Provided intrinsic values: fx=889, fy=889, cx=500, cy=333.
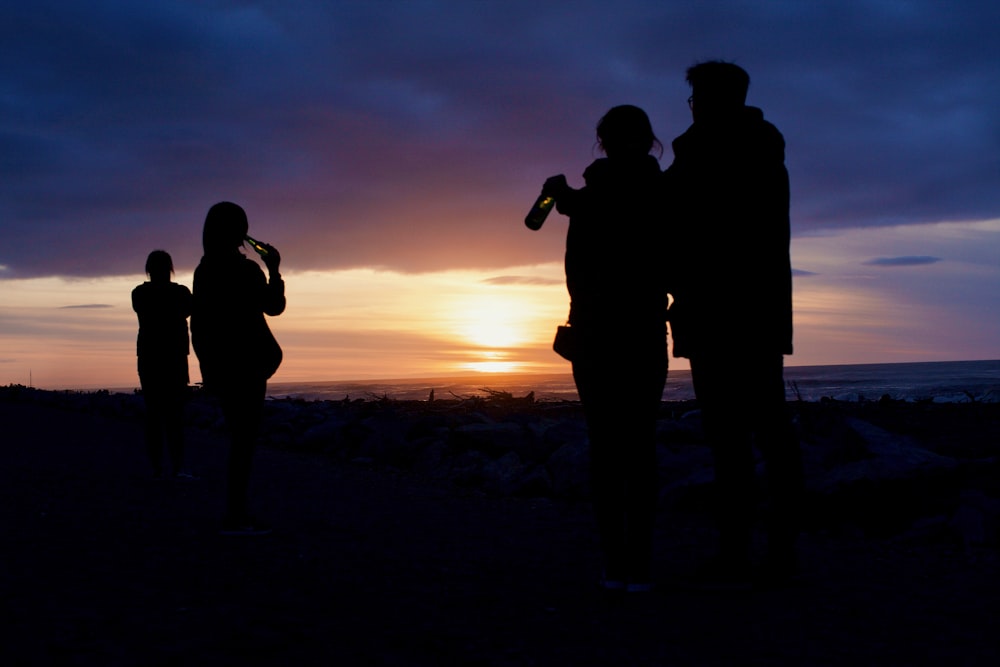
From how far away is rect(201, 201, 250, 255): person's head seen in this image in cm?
573

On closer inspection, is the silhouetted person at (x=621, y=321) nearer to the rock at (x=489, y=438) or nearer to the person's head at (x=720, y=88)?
the person's head at (x=720, y=88)

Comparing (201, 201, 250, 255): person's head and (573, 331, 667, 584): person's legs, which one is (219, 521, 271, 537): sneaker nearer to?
(201, 201, 250, 255): person's head

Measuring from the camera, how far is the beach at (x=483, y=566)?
10.6 ft

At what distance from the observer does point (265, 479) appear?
8.93m

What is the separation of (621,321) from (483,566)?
5.42 ft

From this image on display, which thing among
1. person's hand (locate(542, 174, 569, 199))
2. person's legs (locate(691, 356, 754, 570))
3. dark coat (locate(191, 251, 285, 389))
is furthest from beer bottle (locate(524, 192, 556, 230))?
dark coat (locate(191, 251, 285, 389))

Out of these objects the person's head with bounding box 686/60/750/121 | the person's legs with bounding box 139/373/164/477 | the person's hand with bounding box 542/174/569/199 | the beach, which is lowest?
the beach

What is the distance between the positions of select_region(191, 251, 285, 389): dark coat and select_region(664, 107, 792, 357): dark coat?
282 centimetres

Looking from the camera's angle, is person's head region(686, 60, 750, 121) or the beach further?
person's head region(686, 60, 750, 121)

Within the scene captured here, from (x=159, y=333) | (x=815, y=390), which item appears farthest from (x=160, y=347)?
(x=815, y=390)

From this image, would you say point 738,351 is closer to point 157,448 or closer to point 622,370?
point 622,370

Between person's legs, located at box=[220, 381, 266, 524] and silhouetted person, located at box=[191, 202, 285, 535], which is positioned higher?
silhouetted person, located at box=[191, 202, 285, 535]

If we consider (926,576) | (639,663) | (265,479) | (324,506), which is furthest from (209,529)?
(926,576)

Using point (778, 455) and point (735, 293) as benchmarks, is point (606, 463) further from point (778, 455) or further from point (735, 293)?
point (735, 293)
